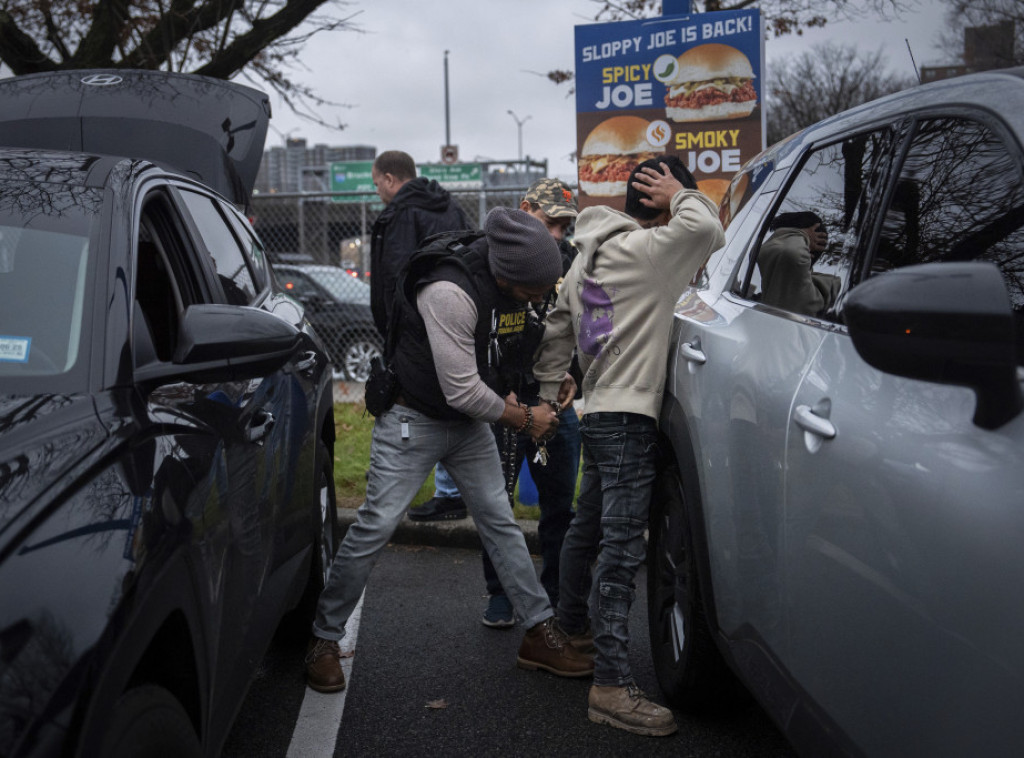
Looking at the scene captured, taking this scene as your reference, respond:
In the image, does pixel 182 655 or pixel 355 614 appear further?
pixel 355 614

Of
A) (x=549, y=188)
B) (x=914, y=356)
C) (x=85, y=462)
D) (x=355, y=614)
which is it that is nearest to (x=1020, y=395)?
(x=914, y=356)

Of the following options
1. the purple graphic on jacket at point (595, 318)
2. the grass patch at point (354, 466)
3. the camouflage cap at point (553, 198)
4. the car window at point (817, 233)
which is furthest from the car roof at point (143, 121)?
the car window at point (817, 233)

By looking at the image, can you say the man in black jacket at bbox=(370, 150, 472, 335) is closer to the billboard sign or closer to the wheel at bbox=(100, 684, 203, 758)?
the billboard sign

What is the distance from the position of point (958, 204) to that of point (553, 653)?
2.40 metres

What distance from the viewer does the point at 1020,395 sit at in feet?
5.23

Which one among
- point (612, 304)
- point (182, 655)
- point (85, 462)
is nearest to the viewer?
point (85, 462)

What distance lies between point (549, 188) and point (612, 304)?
4.52 ft

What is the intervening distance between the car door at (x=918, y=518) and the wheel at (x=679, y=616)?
3.20ft

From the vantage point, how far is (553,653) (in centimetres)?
398

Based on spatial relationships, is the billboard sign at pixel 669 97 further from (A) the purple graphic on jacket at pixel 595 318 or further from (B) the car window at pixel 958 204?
(B) the car window at pixel 958 204

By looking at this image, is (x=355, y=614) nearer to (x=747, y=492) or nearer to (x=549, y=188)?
(x=549, y=188)

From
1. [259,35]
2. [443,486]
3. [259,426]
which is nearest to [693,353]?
[259,426]

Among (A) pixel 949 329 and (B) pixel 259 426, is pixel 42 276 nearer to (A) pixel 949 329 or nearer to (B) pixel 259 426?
(B) pixel 259 426

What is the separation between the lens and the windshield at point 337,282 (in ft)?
40.7
